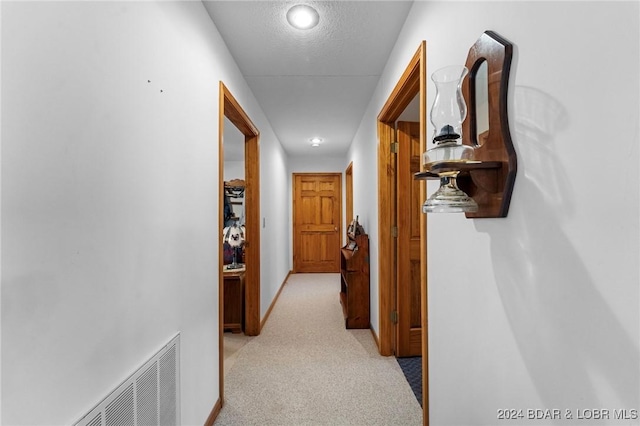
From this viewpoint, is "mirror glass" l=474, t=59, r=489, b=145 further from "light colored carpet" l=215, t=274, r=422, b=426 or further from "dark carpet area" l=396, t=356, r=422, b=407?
"dark carpet area" l=396, t=356, r=422, b=407

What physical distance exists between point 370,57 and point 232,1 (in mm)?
1083

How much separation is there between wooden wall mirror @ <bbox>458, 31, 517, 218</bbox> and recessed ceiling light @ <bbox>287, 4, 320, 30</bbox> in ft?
3.55

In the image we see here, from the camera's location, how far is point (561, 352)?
708mm

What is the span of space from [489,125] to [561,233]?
1.34ft

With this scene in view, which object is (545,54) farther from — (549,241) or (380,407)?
(380,407)

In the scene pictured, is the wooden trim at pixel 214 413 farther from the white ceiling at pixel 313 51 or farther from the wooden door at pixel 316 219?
the wooden door at pixel 316 219

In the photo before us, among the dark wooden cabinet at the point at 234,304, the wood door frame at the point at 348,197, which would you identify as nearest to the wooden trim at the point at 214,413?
the dark wooden cabinet at the point at 234,304

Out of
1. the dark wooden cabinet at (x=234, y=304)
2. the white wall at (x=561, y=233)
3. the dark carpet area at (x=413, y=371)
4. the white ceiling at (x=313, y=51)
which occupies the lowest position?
the dark carpet area at (x=413, y=371)

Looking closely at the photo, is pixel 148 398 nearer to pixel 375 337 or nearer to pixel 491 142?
pixel 491 142

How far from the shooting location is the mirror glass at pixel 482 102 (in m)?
0.98

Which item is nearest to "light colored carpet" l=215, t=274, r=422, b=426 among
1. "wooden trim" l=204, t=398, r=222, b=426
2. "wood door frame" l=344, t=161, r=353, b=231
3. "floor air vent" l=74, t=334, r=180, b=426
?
"wooden trim" l=204, t=398, r=222, b=426

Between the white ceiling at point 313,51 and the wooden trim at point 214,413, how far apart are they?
2.33 meters

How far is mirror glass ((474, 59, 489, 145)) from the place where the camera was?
0.98 m

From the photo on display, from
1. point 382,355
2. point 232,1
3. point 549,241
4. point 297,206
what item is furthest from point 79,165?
point 297,206
